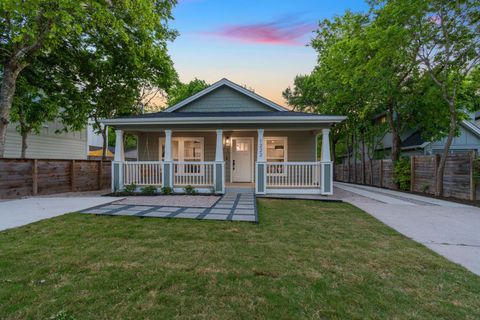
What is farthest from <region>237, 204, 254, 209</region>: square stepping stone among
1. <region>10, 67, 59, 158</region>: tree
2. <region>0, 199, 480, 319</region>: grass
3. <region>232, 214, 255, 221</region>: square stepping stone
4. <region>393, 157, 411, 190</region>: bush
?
<region>10, 67, 59, 158</region>: tree

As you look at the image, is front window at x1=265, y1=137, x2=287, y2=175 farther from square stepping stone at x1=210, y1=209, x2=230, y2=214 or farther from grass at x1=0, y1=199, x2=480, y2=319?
grass at x1=0, y1=199, x2=480, y2=319

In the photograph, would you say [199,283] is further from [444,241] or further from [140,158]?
[140,158]

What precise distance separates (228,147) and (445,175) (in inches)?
331

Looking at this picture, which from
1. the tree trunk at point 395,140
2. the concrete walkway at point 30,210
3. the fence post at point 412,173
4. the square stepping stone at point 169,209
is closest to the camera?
the concrete walkway at point 30,210

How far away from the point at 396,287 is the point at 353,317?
83cm

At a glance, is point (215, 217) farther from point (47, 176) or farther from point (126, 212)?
point (47, 176)

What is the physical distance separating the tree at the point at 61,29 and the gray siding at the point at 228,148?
3.47 metres

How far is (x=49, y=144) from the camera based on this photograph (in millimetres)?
13469

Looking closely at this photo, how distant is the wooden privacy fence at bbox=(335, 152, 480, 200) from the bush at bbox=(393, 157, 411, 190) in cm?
25

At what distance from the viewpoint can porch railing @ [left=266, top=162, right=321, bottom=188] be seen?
8.38 m

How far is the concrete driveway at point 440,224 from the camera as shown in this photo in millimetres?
3291

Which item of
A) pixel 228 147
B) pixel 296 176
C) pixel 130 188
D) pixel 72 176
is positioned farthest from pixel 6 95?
pixel 296 176

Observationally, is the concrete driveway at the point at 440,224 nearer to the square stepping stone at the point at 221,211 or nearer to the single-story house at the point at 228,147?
the single-story house at the point at 228,147

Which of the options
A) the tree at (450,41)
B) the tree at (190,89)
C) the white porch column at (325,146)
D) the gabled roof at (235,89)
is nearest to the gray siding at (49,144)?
the gabled roof at (235,89)
